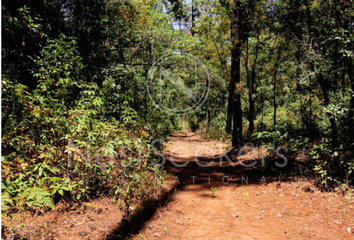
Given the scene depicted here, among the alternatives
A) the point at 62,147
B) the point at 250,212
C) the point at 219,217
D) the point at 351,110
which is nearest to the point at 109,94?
the point at 62,147

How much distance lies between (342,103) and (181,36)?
9228mm

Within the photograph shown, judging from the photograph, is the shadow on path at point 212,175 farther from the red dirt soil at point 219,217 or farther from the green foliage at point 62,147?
the green foliage at point 62,147

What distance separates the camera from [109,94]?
21.4ft

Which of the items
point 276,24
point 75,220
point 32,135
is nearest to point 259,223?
point 75,220

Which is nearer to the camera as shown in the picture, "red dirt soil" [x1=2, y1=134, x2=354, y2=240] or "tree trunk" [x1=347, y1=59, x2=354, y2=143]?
"red dirt soil" [x1=2, y1=134, x2=354, y2=240]

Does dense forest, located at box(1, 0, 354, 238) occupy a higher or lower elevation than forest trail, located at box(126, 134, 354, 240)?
higher

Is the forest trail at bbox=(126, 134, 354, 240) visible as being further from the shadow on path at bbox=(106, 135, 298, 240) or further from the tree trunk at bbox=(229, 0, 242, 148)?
the tree trunk at bbox=(229, 0, 242, 148)

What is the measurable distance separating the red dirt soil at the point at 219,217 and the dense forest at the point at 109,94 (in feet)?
1.07

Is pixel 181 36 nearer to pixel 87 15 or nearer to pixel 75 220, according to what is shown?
pixel 87 15

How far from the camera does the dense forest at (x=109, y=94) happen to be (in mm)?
4320

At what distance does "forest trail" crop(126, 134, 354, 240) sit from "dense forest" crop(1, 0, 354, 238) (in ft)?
1.95

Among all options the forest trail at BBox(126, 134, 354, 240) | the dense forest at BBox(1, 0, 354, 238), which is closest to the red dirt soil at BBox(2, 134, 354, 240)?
the forest trail at BBox(126, 134, 354, 240)

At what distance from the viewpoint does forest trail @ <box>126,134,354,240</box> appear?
4016mm

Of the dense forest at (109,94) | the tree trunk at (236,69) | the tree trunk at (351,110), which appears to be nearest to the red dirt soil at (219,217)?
the dense forest at (109,94)
